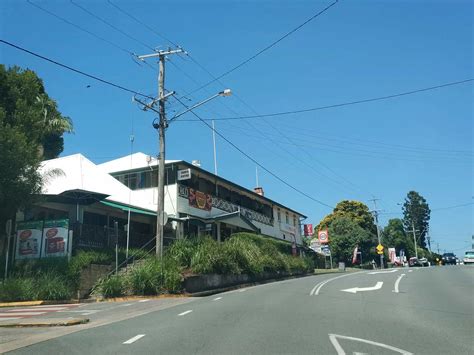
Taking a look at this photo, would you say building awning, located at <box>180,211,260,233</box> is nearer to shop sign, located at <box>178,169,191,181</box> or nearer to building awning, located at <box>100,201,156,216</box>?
shop sign, located at <box>178,169,191,181</box>

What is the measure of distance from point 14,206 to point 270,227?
3213cm

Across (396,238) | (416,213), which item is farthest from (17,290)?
(416,213)

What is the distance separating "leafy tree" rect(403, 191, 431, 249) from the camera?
109938 mm

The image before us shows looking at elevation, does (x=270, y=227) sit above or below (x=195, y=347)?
above

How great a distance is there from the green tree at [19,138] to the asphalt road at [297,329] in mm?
9744

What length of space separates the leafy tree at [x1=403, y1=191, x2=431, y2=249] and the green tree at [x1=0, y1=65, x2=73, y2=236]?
96732mm

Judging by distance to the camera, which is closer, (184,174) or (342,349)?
(342,349)

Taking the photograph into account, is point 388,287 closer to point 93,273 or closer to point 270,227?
point 93,273

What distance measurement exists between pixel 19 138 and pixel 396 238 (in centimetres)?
8398

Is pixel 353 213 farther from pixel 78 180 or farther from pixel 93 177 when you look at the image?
pixel 78 180

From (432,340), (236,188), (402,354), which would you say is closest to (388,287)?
(432,340)

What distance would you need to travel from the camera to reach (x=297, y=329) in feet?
35.2

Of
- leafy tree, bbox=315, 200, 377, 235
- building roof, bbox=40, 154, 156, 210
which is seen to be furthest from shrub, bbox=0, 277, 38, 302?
leafy tree, bbox=315, 200, 377, 235

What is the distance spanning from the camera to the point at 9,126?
21.0m
